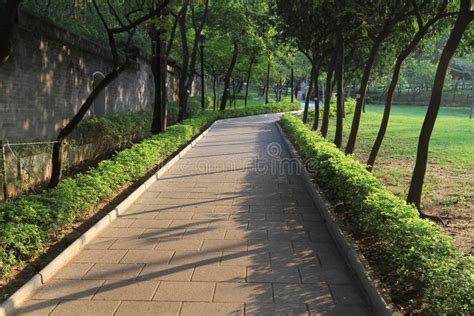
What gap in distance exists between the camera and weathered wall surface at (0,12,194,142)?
9.82 meters

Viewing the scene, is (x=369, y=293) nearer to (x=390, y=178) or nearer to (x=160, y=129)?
(x=390, y=178)

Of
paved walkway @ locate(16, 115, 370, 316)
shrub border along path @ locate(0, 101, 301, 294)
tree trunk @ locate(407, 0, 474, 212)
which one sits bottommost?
paved walkway @ locate(16, 115, 370, 316)

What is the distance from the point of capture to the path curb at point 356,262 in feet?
12.4

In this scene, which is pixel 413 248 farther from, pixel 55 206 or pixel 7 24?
pixel 7 24

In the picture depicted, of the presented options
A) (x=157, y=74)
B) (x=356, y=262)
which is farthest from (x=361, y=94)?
(x=356, y=262)

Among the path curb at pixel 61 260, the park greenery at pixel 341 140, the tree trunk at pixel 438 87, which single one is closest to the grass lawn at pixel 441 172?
the park greenery at pixel 341 140

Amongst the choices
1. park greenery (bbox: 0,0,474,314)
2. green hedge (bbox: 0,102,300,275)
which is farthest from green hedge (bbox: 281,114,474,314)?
green hedge (bbox: 0,102,300,275)

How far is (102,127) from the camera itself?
12117 millimetres

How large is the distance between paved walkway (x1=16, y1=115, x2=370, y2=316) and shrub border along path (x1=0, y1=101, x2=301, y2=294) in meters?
0.44

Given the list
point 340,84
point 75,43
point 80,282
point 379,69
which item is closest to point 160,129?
point 75,43

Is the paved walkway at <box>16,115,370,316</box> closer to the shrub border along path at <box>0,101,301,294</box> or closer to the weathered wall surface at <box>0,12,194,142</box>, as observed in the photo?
the shrub border along path at <box>0,101,301,294</box>

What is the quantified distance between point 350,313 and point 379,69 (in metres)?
27.3

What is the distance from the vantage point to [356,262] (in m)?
4.65

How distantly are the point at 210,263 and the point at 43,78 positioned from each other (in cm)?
845
